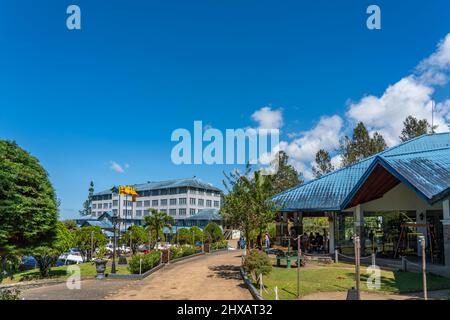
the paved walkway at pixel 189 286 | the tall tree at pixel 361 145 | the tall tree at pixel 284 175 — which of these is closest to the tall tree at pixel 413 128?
the tall tree at pixel 361 145

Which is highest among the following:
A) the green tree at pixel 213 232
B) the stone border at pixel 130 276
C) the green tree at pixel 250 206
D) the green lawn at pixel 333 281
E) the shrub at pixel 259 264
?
the green tree at pixel 250 206

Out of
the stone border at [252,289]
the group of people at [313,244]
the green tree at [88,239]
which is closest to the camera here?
the stone border at [252,289]

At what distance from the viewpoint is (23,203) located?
17469mm

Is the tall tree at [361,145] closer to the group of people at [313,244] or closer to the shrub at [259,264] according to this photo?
the group of people at [313,244]

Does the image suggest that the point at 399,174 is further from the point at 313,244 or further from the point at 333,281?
the point at 313,244

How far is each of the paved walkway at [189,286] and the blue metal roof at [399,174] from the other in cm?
568

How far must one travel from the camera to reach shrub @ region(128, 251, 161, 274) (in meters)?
20.0

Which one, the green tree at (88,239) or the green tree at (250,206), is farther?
→ the green tree at (88,239)

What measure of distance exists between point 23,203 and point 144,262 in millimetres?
6754

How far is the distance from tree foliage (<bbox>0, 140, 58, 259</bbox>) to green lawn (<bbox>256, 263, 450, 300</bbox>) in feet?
36.4

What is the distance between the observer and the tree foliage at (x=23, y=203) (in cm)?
1689

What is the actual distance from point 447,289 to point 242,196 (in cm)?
1000

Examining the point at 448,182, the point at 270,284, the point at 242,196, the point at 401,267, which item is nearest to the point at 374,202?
the point at 401,267

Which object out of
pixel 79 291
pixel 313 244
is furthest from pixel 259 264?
pixel 313 244
